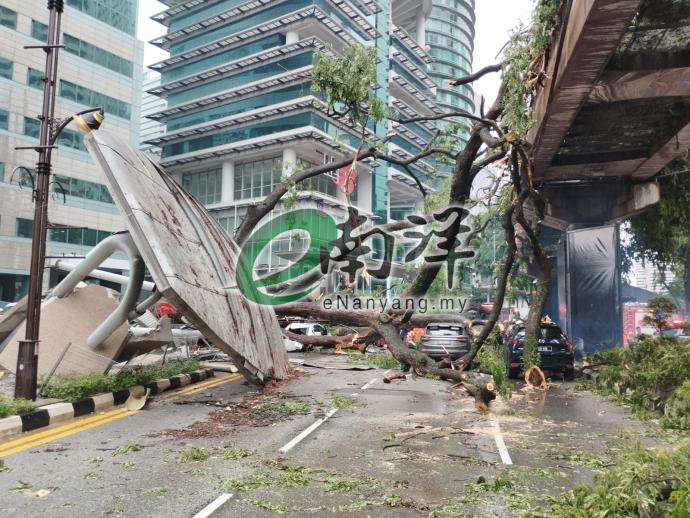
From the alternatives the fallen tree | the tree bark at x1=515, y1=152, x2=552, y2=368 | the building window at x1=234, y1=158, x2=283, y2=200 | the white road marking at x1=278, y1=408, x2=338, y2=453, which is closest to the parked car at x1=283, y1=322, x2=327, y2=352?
the fallen tree

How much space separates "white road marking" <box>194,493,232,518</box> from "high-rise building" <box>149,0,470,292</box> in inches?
Answer: 1592

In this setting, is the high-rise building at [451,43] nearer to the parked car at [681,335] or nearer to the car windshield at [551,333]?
the parked car at [681,335]

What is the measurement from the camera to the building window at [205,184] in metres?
56.2

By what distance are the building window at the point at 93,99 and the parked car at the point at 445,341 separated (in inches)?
1389

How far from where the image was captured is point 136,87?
45.8 m

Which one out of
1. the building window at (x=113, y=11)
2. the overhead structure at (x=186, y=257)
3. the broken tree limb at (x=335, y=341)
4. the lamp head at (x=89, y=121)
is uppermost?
the building window at (x=113, y=11)

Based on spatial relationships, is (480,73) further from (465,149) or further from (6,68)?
(6,68)

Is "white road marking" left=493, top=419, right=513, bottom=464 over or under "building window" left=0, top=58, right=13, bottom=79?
under

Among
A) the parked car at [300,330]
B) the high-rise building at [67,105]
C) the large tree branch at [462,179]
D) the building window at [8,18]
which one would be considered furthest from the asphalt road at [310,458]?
the building window at [8,18]

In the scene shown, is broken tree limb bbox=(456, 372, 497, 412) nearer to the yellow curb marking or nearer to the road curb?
the yellow curb marking

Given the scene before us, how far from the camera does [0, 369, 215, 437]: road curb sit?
7.46m

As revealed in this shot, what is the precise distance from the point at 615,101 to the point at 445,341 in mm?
8782

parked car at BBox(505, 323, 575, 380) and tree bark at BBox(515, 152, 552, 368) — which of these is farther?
parked car at BBox(505, 323, 575, 380)

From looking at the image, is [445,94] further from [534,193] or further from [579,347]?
[534,193]
